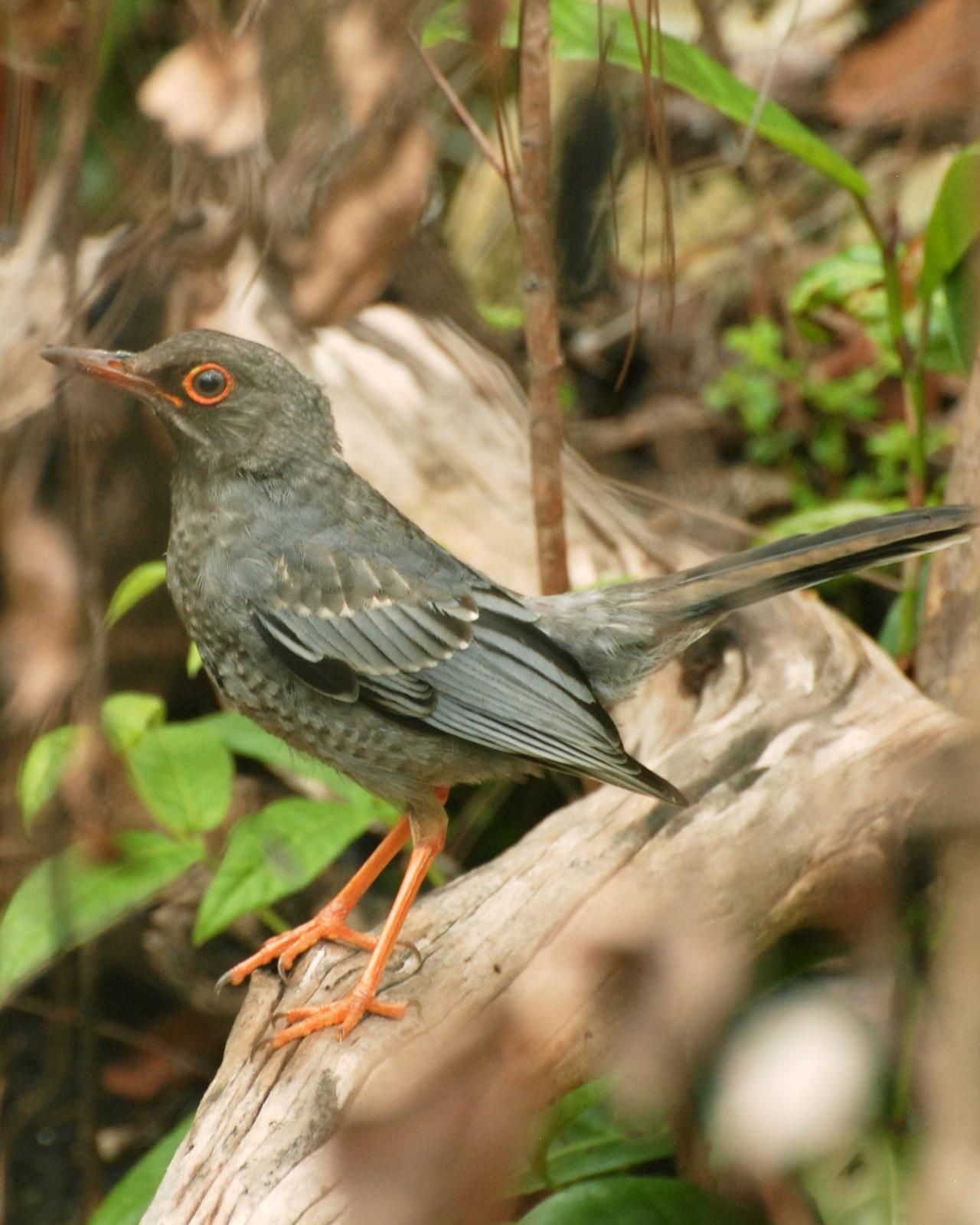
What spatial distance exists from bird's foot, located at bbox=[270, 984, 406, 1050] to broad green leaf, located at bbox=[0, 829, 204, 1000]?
1.68 feet

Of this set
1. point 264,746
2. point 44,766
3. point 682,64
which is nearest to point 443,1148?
point 44,766

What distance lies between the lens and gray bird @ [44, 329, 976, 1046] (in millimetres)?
3467

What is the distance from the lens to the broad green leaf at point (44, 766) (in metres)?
3.60

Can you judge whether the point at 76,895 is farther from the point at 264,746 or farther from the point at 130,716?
the point at 264,746

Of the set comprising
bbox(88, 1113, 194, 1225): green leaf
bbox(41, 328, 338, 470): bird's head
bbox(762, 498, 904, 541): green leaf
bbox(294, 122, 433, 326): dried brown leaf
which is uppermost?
bbox(294, 122, 433, 326): dried brown leaf

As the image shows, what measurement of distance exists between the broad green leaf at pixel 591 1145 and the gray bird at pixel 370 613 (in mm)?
573

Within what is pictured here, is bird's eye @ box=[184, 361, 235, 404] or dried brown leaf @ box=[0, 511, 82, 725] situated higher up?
bird's eye @ box=[184, 361, 235, 404]

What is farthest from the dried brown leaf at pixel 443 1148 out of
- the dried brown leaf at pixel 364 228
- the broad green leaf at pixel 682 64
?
the dried brown leaf at pixel 364 228

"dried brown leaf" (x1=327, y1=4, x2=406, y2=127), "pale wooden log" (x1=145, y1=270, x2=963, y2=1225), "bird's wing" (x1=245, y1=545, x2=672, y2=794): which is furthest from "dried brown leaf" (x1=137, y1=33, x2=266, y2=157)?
"pale wooden log" (x1=145, y1=270, x2=963, y2=1225)

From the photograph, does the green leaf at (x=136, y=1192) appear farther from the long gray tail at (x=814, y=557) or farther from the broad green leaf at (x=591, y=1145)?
the long gray tail at (x=814, y=557)

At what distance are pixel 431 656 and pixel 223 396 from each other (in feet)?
3.00

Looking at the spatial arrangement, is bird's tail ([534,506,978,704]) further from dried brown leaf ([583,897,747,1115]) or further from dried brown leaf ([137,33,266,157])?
dried brown leaf ([137,33,266,157])

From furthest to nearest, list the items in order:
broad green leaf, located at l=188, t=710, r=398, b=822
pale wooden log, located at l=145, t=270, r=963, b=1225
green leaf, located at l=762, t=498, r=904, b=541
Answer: green leaf, located at l=762, t=498, r=904, b=541
broad green leaf, located at l=188, t=710, r=398, b=822
pale wooden log, located at l=145, t=270, r=963, b=1225

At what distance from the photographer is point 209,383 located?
11.7ft
